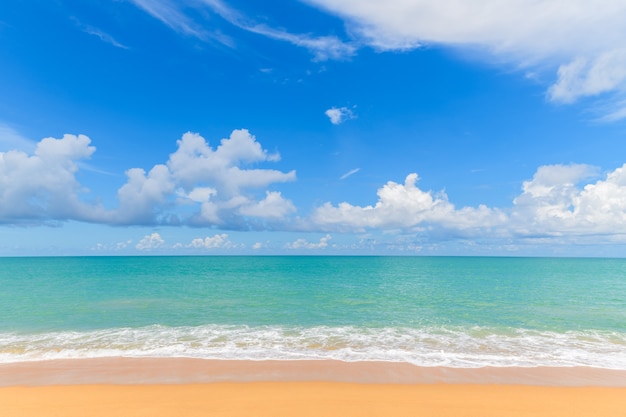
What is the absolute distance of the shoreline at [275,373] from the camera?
10.5m

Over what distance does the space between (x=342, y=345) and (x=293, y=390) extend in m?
5.09

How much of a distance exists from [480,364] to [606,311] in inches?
729

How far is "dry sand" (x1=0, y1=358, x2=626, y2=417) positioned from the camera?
8477 millimetres

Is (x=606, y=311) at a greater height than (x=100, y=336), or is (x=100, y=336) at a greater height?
(x=100, y=336)

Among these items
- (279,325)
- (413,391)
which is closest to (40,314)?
(279,325)

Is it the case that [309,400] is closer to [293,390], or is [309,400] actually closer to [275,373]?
[293,390]

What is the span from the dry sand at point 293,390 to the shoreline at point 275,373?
0.03 metres

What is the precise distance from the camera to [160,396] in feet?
30.3

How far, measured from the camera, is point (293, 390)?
9.61 meters

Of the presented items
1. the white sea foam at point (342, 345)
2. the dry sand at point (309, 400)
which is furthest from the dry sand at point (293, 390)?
the white sea foam at point (342, 345)

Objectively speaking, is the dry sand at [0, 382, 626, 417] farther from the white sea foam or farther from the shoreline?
the white sea foam

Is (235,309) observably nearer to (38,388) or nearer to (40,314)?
(40,314)

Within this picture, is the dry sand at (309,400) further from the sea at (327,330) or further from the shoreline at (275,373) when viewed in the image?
the sea at (327,330)

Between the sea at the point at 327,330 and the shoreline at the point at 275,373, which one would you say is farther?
the sea at the point at 327,330
